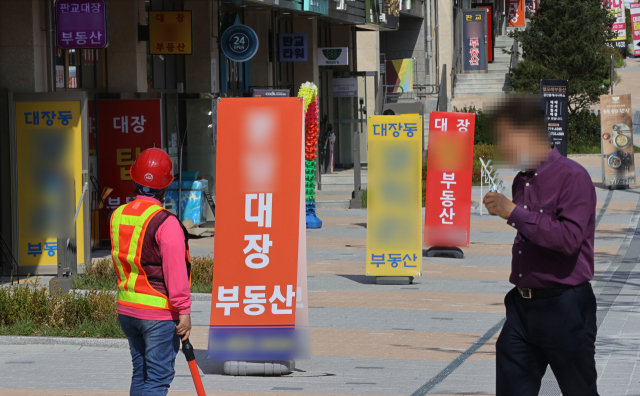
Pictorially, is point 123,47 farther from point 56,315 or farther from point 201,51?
point 56,315

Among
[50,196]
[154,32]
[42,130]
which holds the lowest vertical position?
[50,196]

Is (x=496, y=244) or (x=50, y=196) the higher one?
(x=50, y=196)

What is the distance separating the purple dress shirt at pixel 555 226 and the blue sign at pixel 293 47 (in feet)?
66.6

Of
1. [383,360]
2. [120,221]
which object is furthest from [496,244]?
[120,221]

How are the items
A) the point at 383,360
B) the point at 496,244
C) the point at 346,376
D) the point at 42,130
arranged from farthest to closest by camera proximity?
the point at 496,244
the point at 42,130
the point at 383,360
the point at 346,376

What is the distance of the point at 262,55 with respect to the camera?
23.4 m

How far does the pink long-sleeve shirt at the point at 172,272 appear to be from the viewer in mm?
4707

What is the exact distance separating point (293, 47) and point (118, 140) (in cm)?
962

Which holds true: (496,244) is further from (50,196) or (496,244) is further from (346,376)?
(346,376)

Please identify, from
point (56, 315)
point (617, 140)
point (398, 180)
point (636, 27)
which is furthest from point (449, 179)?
point (636, 27)

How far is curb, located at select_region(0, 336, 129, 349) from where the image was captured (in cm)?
829

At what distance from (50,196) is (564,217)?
9.42 meters

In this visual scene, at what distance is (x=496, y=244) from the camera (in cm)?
1567

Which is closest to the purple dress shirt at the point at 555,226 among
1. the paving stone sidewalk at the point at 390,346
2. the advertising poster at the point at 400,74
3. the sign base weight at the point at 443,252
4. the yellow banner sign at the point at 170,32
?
the paving stone sidewalk at the point at 390,346
